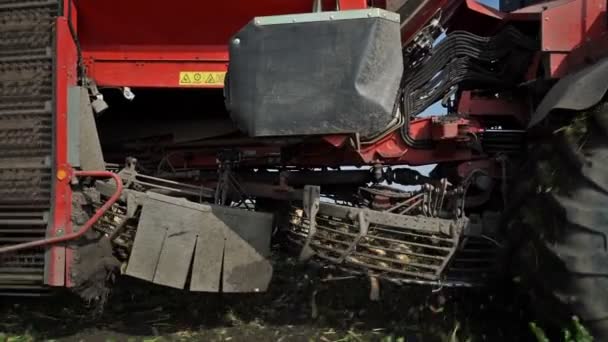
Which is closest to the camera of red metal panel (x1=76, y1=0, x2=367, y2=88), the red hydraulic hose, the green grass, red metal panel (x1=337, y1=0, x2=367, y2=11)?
the green grass

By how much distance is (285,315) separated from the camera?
12.6ft

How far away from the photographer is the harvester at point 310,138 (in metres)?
3.01

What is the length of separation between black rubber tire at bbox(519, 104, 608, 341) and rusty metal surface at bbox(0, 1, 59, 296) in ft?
7.82

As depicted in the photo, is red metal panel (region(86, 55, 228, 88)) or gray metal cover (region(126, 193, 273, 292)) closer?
gray metal cover (region(126, 193, 273, 292))

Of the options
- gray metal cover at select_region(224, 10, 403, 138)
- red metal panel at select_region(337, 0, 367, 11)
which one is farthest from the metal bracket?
red metal panel at select_region(337, 0, 367, 11)

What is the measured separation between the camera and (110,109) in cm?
406

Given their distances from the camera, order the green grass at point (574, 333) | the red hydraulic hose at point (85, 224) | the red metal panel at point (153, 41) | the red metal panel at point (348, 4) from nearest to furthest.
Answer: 1. the green grass at point (574, 333)
2. the red hydraulic hose at point (85, 224)
3. the red metal panel at point (348, 4)
4. the red metal panel at point (153, 41)

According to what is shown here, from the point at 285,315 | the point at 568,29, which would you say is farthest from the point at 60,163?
the point at 568,29

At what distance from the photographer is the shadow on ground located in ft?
11.4

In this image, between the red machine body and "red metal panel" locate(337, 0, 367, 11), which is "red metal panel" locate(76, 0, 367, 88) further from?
"red metal panel" locate(337, 0, 367, 11)

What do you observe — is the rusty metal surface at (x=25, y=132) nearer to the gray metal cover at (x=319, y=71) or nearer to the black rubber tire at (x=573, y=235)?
the gray metal cover at (x=319, y=71)

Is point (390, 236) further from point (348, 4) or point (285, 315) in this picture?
point (348, 4)

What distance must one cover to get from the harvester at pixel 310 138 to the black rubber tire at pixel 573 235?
0.01 m

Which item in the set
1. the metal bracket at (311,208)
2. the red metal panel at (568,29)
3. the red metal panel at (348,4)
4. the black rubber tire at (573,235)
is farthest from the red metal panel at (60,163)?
the red metal panel at (568,29)
